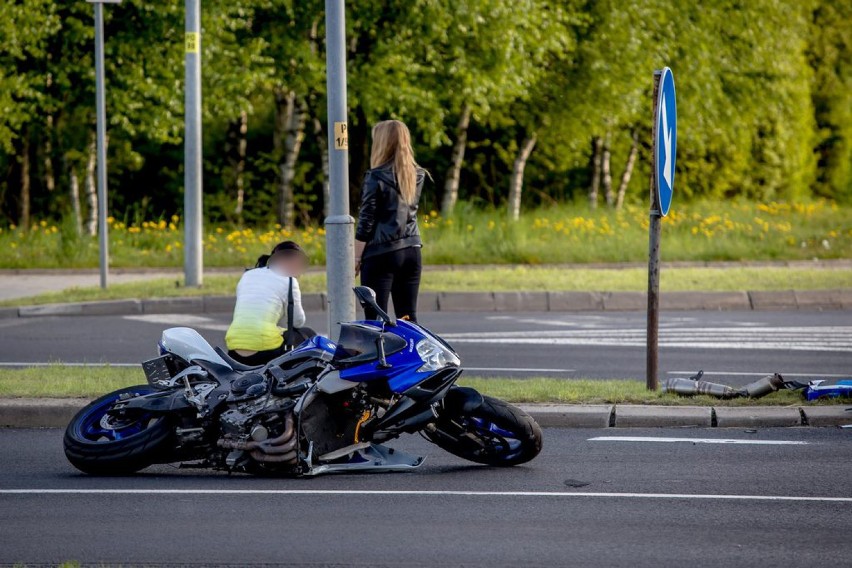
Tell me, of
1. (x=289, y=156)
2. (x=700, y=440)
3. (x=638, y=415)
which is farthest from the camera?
(x=289, y=156)

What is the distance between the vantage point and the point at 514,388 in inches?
401

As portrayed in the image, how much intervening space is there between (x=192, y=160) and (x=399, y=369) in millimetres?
12109

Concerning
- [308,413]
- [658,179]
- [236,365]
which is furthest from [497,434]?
[658,179]

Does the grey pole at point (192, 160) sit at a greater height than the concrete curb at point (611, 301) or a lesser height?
greater

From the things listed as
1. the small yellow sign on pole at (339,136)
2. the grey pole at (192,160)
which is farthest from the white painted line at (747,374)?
the grey pole at (192,160)

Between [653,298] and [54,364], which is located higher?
[653,298]

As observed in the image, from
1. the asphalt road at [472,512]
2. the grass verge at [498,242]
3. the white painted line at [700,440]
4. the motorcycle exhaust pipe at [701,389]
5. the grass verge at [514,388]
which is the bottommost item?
the white painted line at [700,440]

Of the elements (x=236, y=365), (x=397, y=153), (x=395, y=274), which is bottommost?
(x=236, y=365)

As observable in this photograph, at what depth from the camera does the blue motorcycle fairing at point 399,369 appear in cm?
741

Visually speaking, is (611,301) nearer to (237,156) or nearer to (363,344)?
(363,344)

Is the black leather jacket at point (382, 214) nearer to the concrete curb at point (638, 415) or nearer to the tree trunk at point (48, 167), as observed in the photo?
the concrete curb at point (638, 415)

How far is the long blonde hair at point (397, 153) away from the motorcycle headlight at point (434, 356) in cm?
237

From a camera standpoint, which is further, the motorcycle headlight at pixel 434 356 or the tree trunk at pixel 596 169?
the tree trunk at pixel 596 169

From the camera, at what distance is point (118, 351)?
45.1 feet
